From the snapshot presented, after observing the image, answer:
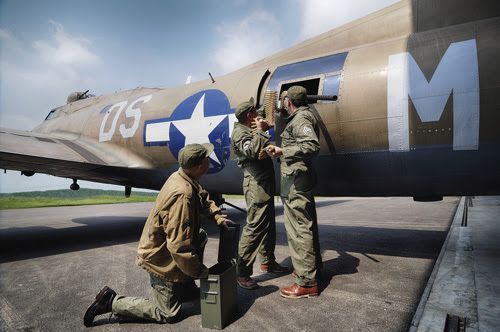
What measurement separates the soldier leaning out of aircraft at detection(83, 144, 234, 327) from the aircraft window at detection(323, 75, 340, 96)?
2177 mm

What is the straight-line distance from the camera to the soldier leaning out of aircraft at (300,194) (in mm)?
3301


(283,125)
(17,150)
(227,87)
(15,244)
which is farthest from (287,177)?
(15,244)

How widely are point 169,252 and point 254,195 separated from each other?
146 centimetres

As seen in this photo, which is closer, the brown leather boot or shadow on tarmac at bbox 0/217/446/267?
the brown leather boot

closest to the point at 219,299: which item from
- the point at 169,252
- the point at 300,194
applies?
the point at 169,252

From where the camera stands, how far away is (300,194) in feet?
11.4

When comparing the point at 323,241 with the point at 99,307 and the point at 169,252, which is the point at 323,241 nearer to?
the point at 169,252

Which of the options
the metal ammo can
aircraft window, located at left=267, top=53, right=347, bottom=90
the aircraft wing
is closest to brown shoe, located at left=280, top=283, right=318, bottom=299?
the metal ammo can

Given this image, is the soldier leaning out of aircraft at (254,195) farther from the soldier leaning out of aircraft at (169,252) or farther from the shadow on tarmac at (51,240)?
the shadow on tarmac at (51,240)

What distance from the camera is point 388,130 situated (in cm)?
380

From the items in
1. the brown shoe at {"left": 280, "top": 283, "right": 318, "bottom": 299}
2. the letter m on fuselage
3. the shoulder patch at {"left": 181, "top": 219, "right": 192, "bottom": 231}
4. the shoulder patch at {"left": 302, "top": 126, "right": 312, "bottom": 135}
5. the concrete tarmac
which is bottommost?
the concrete tarmac

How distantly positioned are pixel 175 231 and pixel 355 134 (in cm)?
268

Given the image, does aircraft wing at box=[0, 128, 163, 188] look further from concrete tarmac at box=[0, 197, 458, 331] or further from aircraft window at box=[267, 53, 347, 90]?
aircraft window at box=[267, 53, 347, 90]

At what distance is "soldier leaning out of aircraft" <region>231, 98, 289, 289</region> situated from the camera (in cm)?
371
